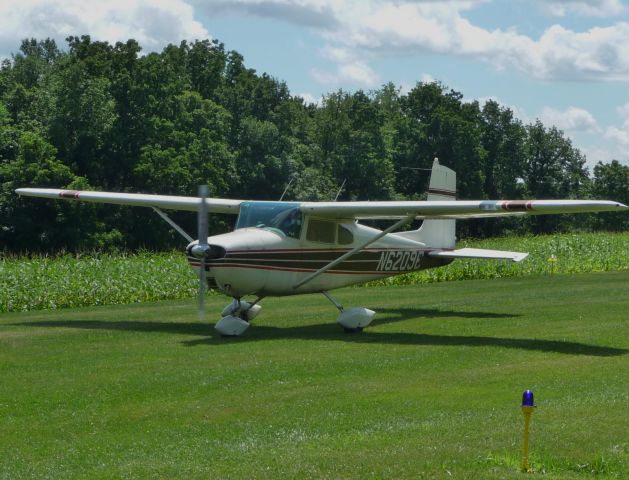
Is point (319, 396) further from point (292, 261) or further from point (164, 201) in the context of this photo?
point (164, 201)

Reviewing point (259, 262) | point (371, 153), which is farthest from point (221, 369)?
point (371, 153)

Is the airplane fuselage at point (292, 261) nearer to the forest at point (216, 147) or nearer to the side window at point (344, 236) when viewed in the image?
the side window at point (344, 236)

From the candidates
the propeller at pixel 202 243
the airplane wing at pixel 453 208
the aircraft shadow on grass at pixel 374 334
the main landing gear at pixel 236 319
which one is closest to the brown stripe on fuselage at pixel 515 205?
the airplane wing at pixel 453 208

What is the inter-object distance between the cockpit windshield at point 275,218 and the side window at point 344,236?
43.7 inches

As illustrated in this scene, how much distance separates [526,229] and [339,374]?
74.4 metres

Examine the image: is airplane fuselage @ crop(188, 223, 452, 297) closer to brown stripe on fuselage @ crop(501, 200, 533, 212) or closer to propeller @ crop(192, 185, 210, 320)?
propeller @ crop(192, 185, 210, 320)

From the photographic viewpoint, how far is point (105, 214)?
5381 cm

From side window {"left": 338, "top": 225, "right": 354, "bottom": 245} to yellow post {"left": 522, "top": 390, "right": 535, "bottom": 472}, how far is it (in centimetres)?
1082

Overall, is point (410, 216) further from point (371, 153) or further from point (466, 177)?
point (466, 177)

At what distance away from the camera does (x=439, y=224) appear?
22.6 m

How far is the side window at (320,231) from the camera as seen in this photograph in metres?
19.0

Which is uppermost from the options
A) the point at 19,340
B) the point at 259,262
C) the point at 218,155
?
the point at 218,155

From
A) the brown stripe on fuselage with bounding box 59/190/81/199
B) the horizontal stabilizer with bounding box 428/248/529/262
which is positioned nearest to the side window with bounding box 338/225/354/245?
the horizontal stabilizer with bounding box 428/248/529/262

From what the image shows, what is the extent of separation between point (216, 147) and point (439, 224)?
135 ft
